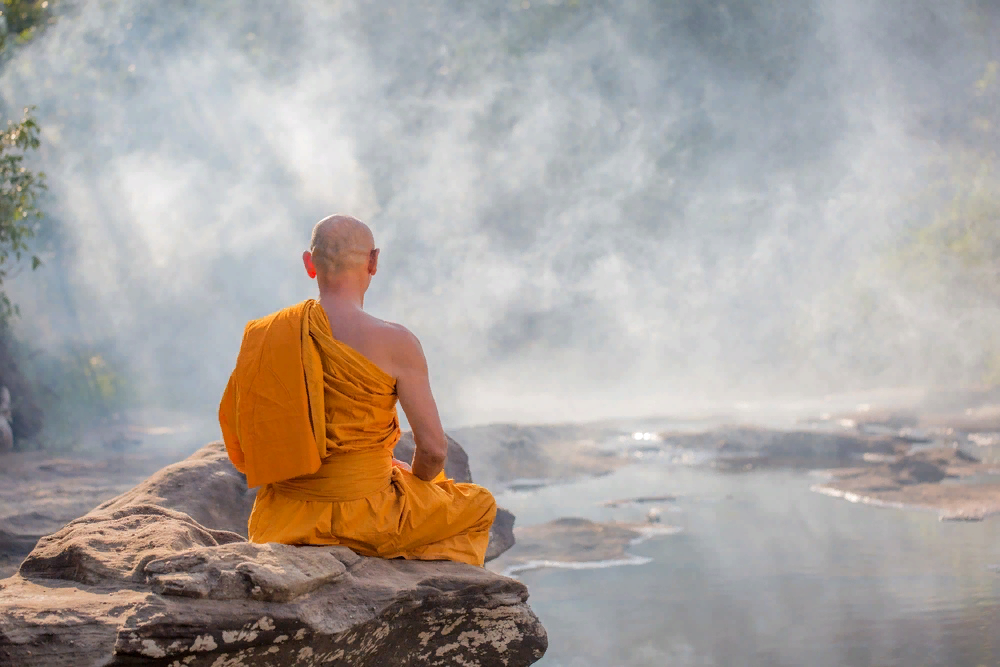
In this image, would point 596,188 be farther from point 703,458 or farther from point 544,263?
point 703,458

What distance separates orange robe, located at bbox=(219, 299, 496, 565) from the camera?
8.35 feet

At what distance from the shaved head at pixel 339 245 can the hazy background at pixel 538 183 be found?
8755mm

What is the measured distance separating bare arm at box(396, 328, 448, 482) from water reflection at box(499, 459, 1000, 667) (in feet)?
4.84

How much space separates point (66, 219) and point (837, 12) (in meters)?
15.0

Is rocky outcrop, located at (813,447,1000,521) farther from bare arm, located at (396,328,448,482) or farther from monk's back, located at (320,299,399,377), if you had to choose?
monk's back, located at (320,299,399,377)

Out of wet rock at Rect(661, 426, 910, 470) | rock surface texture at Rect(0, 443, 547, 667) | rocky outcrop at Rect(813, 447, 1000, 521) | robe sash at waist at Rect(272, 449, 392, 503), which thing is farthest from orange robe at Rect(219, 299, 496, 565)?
wet rock at Rect(661, 426, 910, 470)

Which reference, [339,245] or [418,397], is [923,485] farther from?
[339,245]

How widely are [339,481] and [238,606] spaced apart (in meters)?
0.57

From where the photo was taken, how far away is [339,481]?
2623mm

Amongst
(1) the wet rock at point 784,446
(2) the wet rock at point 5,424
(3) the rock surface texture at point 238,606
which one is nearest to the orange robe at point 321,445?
(3) the rock surface texture at point 238,606

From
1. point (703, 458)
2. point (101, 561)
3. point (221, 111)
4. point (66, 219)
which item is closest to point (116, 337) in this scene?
point (66, 219)

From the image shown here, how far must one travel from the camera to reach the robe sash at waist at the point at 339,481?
2621mm

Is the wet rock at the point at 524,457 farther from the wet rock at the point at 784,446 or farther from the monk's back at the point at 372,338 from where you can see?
the monk's back at the point at 372,338

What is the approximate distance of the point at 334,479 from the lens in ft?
8.61
